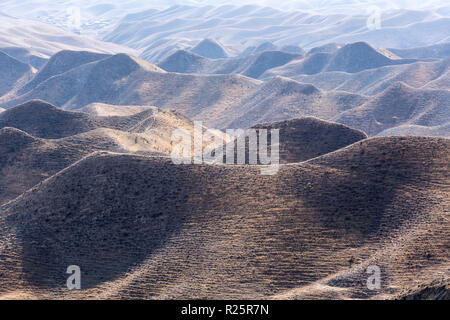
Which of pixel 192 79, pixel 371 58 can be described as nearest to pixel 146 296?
pixel 192 79

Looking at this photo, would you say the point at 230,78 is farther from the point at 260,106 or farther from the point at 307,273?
the point at 307,273

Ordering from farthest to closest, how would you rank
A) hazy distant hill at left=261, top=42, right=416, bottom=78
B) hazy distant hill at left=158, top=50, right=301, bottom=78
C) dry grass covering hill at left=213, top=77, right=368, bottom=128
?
1. hazy distant hill at left=158, top=50, right=301, bottom=78
2. hazy distant hill at left=261, top=42, right=416, bottom=78
3. dry grass covering hill at left=213, top=77, right=368, bottom=128

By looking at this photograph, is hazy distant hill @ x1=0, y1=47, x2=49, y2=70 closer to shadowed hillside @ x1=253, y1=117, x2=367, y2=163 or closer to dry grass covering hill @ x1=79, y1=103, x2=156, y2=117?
dry grass covering hill @ x1=79, y1=103, x2=156, y2=117

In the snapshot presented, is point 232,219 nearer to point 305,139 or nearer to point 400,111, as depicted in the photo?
point 305,139

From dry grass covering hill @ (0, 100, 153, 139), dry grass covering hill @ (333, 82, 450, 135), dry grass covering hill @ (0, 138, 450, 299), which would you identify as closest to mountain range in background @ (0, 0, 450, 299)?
dry grass covering hill @ (0, 138, 450, 299)

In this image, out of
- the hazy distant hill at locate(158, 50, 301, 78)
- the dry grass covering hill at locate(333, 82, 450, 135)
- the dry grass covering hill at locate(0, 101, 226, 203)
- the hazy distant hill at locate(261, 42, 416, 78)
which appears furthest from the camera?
the hazy distant hill at locate(158, 50, 301, 78)

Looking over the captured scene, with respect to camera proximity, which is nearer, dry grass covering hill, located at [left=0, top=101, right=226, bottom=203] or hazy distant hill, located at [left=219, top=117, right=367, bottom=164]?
hazy distant hill, located at [left=219, top=117, right=367, bottom=164]

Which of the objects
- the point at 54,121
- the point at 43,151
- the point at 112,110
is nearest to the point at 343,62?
the point at 112,110

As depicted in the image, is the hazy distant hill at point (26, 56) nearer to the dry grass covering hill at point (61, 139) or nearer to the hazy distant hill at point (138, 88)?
the hazy distant hill at point (138, 88)
